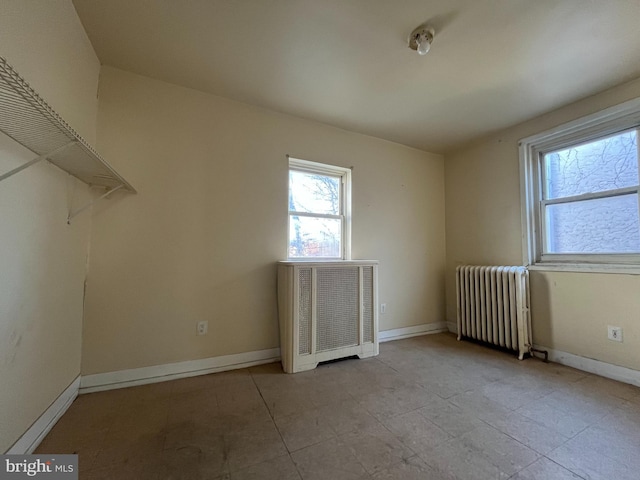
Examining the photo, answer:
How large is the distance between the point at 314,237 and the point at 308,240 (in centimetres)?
8

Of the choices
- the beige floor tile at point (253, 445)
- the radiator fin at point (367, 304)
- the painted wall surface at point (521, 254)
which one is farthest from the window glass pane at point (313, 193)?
the beige floor tile at point (253, 445)

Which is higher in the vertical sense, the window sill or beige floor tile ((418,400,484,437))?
the window sill

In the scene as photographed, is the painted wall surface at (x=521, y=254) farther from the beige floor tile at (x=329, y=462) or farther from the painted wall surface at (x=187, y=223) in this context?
the beige floor tile at (x=329, y=462)

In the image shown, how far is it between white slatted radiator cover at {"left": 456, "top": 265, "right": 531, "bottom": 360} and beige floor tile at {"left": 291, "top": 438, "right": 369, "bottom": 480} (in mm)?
2175

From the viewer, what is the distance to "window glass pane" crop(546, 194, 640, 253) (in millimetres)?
2125

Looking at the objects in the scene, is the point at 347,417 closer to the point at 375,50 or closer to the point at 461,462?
the point at 461,462

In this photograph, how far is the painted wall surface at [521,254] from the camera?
2.08 m

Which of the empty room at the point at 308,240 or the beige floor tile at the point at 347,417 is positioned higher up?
the empty room at the point at 308,240

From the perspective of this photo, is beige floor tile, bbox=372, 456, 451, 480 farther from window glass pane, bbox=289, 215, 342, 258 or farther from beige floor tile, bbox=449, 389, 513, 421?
window glass pane, bbox=289, 215, 342, 258

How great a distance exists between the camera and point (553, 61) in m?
1.86

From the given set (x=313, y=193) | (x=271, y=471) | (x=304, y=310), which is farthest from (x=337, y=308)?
(x=271, y=471)

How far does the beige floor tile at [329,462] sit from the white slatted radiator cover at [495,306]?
2175 mm

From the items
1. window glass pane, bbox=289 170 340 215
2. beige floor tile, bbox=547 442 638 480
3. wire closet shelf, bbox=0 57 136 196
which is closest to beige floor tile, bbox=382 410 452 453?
beige floor tile, bbox=547 442 638 480

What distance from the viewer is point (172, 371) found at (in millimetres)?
2062
